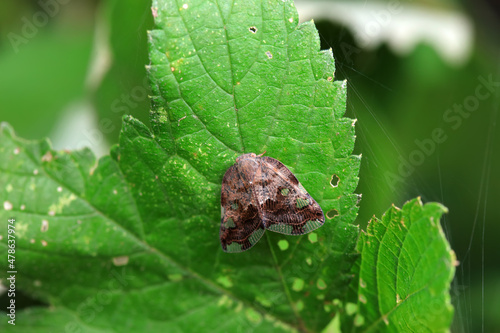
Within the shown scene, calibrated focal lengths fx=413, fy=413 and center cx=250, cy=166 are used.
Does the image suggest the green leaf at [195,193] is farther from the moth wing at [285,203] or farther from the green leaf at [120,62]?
the green leaf at [120,62]

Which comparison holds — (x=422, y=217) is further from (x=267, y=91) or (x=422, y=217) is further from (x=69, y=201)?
(x=69, y=201)

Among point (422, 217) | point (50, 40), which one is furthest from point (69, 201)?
point (50, 40)

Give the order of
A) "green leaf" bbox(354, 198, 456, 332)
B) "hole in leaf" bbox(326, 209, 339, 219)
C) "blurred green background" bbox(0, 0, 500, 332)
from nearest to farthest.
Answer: "green leaf" bbox(354, 198, 456, 332)
"hole in leaf" bbox(326, 209, 339, 219)
"blurred green background" bbox(0, 0, 500, 332)

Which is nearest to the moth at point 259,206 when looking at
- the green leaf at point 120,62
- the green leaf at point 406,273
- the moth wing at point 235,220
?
the moth wing at point 235,220

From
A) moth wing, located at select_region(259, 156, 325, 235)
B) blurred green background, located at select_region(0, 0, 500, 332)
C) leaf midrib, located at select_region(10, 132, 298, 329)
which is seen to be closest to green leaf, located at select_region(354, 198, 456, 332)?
moth wing, located at select_region(259, 156, 325, 235)

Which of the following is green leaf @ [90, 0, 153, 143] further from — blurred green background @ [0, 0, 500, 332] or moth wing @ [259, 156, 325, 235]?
moth wing @ [259, 156, 325, 235]
